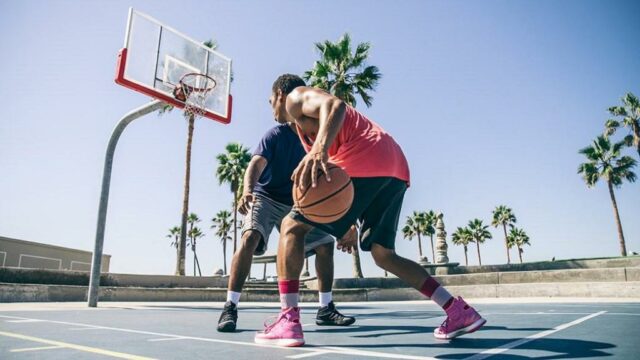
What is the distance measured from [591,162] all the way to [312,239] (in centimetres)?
3528

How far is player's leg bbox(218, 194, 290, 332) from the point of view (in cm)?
359

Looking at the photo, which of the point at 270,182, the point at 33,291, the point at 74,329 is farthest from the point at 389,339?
the point at 33,291

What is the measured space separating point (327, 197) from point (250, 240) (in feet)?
5.57

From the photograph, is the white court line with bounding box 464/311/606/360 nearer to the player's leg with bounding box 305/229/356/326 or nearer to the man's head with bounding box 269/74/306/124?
the player's leg with bounding box 305/229/356/326

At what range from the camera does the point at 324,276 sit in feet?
13.2

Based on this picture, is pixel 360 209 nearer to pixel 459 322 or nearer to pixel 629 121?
pixel 459 322

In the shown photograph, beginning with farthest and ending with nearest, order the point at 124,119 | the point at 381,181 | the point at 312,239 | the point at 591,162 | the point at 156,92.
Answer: the point at 591,162
the point at 156,92
the point at 124,119
the point at 312,239
the point at 381,181

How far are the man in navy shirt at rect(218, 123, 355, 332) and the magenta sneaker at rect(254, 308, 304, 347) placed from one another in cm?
118

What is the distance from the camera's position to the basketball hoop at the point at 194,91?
9.79m

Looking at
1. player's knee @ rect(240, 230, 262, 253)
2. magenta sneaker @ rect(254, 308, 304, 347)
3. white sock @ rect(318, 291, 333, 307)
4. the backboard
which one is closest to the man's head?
player's knee @ rect(240, 230, 262, 253)

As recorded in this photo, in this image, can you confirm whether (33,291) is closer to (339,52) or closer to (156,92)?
(156,92)

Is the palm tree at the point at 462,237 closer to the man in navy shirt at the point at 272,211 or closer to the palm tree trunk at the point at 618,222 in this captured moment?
the palm tree trunk at the point at 618,222

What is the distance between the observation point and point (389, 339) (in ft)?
8.59

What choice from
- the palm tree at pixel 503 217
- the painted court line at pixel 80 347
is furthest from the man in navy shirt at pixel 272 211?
the palm tree at pixel 503 217
